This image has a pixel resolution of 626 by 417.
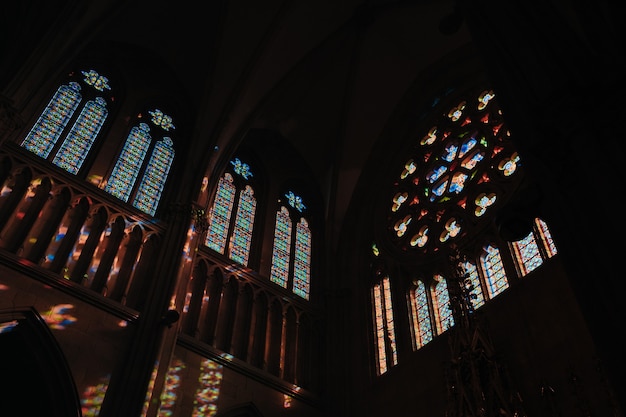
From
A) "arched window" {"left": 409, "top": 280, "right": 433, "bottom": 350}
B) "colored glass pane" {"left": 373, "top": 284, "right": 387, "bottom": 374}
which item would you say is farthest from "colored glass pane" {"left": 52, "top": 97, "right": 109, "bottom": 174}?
"arched window" {"left": 409, "top": 280, "right": 433, "bottom": 350}

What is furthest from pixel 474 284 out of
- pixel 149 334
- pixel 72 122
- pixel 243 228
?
pixel 72 122

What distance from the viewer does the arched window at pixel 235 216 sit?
1216 cm

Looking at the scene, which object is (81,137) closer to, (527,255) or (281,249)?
(281,249)

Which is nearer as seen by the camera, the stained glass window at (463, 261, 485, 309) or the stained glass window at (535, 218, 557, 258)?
the stained glass window at (535, 218, 557, 258)

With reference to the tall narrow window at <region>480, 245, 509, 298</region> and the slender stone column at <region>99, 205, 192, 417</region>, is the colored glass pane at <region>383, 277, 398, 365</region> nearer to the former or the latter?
the tall narrow window at <region>480, 245, 509, 298</region>

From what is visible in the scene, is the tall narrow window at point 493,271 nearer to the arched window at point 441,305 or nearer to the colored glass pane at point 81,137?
the arched window at point 441,305

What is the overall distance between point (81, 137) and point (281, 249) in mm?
4620

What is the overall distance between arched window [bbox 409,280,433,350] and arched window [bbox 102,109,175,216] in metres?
5.08

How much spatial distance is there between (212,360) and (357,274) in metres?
4.05

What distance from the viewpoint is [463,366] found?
27.6 ft

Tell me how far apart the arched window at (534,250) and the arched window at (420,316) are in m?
1.95

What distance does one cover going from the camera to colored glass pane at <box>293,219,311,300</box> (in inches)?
506

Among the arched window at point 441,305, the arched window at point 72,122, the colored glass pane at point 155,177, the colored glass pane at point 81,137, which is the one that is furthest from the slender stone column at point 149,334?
the arched window at point 441,305

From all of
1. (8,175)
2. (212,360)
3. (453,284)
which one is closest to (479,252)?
(453,284)
